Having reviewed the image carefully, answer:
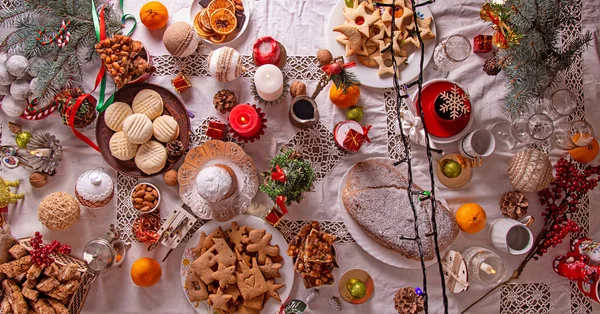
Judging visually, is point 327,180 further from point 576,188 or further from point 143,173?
point 576,188

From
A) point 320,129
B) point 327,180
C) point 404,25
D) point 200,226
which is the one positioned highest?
point 404,25

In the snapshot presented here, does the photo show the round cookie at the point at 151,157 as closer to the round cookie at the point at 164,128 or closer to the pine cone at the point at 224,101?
the round cookie at the point at 164,128

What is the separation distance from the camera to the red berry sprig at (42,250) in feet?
4.89

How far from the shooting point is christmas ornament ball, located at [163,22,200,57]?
156 centimetres

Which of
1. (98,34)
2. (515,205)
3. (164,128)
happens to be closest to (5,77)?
(98,34)

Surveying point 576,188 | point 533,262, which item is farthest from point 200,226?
point 576,188

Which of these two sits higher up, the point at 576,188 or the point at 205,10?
the point at 205,10

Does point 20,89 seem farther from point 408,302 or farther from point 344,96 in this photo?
point 408,302

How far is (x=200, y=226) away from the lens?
1.63 meters

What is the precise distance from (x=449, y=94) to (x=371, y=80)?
0.27 meters

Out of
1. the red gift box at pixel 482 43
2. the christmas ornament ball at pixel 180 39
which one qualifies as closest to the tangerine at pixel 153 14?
the christmas ornament ball at pixel 180 39

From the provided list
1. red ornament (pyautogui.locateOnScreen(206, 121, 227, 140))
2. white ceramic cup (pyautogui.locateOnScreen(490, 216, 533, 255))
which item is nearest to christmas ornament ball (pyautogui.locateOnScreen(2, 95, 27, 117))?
red ornament (pyautogui.locateOnScreen(206, 121, 227, 140))

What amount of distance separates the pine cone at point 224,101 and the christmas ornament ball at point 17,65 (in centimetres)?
64

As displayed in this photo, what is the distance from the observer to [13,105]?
1.58m
